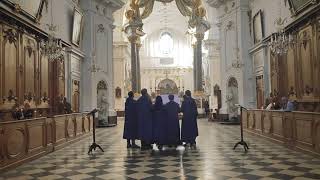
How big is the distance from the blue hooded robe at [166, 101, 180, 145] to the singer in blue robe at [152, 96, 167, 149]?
11 cm

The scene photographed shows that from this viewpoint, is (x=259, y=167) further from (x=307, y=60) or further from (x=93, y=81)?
(x=93, y=81)

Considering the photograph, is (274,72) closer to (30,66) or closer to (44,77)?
(44,77)

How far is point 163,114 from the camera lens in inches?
404

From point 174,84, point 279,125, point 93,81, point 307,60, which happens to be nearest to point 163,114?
point 279,125

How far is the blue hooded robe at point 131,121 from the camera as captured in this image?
35.1 ft

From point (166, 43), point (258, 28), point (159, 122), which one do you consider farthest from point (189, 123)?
point (166, 43)

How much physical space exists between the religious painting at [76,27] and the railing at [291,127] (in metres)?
7.87

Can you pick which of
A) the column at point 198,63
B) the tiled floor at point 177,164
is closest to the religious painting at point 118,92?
the column at point 198,63

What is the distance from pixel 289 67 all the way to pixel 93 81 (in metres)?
9.10

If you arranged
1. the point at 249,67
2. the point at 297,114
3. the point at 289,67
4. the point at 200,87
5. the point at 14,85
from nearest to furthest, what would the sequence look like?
the point at 297,114 → the point at 14,85 → the point at 289,67 → the point at 249,67 → the point at 200,87

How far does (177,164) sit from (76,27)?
10334mm

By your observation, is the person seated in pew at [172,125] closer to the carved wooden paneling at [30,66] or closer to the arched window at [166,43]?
the carved wooden paneling at [30,66]

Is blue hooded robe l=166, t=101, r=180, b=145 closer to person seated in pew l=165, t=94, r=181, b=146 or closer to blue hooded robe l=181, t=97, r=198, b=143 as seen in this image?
person seated in pew l=165, t=94, r=181, b=146

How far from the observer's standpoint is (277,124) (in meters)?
10.6
